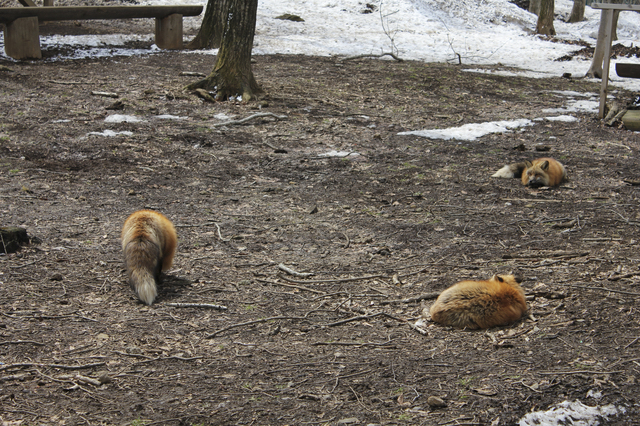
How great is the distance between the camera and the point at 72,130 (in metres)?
8.83

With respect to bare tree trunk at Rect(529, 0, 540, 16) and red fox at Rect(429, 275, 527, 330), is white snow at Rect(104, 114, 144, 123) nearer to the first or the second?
red fox at Rect(429, 275, 527, 330)

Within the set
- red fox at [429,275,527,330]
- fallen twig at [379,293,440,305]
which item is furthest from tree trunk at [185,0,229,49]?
red fox at [429,275,527,330]

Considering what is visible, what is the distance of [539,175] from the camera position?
7020 millimetres

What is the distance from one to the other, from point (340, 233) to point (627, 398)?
3.28m

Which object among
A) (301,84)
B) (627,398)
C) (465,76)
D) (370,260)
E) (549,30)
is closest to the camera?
(627,398)

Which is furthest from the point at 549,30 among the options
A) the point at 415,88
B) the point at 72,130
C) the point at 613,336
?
the point at 613,336

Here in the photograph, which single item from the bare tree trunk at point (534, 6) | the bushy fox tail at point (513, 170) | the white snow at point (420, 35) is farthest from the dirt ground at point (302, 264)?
the bare tree trunk at point (534, 6)

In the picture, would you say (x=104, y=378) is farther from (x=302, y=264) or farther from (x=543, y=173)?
(x=543, y=173)

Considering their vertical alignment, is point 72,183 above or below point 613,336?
below

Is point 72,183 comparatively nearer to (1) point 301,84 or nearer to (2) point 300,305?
(2) point 300,305

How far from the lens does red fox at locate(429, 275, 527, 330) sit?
3871mm

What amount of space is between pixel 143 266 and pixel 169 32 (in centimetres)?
1272

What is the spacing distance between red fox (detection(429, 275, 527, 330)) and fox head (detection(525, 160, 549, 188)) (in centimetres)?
343

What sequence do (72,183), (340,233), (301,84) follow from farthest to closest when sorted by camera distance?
(301,84)
(72,183)
(340,233)
